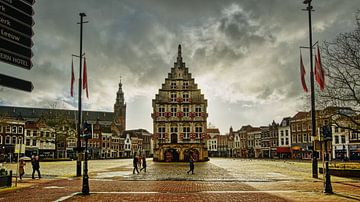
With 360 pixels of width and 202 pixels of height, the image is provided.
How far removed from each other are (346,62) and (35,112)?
425ft

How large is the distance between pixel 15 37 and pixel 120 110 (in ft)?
547

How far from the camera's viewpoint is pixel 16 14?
9570 millimetres

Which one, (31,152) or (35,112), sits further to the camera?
(35,112)

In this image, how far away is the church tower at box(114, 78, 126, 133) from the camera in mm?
171000

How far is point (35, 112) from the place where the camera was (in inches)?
5428

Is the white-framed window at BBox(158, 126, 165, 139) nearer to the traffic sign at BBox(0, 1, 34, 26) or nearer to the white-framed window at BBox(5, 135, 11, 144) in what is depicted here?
the white-framed window at BBox(5, 135, 11, 144)

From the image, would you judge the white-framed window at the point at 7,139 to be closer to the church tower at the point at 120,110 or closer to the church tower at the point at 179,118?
the church tower at the point at 179,118

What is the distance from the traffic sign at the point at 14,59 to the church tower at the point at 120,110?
524ft

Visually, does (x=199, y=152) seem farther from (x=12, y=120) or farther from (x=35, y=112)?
(x=35, y=112)

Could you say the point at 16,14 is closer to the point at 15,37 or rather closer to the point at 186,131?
the point at 15,37

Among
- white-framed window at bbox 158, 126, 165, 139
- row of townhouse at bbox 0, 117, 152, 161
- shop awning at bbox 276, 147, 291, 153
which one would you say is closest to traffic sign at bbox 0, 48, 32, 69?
row of townhouse at bbox 0, 117, 152, 161

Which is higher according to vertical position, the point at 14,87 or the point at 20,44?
the point at 20,44

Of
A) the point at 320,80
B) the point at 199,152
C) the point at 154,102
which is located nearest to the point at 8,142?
the point at 154,102

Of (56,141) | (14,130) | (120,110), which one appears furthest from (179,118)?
(120,110)
